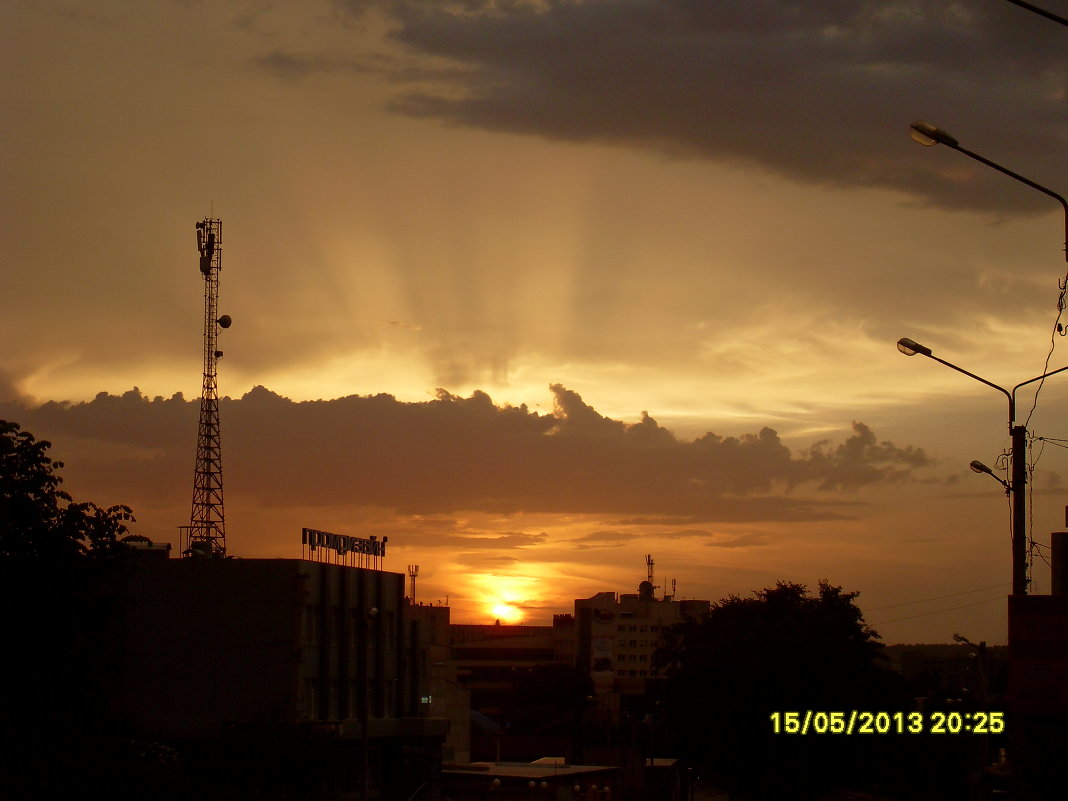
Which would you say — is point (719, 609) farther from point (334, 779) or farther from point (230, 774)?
point (230, 774)

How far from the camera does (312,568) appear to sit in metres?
56.0

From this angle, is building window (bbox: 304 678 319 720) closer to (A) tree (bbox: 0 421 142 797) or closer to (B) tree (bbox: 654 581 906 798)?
(A) tree (bbox: 0 421 142 797)

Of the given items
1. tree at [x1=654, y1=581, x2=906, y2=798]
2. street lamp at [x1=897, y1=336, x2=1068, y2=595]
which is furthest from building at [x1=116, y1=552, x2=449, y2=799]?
street lamp at [x1=897, y1=336, x2=1068, y2=595]

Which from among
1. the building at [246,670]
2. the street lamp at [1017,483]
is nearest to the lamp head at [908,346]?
the street lamp at [1017,483]

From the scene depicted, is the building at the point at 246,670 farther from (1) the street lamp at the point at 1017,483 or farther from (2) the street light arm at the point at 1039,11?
(2) the street light arm at the point at 1039,11

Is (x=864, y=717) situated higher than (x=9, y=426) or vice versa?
(x=9, y=426)

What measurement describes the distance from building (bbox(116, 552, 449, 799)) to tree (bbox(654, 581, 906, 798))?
1630cm

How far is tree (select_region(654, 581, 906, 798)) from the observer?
188 ft

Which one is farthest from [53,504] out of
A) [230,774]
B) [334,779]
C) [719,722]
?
[719,722]

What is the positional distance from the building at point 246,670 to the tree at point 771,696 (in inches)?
642

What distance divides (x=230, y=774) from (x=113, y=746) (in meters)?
10.7

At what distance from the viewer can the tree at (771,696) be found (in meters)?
57.2

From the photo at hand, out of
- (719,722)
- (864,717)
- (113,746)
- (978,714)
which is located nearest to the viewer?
(978,714)
